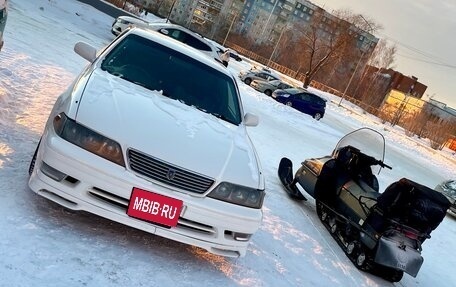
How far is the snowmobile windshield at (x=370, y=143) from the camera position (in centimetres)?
684

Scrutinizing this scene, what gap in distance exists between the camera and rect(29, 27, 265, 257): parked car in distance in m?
3.26

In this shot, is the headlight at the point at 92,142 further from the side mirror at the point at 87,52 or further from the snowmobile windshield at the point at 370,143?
the snowmobile windshield at the point at 370,143

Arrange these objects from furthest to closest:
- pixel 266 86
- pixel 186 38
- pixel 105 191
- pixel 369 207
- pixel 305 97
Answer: pixel 266 86 → pixel 305 97 → pixel 186 38 → pixel 369 207 → pixel 105 191

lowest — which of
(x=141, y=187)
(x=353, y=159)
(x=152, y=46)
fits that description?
→ (x=141, y=187)

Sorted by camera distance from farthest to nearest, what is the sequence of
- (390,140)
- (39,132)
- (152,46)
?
(390,140)
(39,132)
(152,46)

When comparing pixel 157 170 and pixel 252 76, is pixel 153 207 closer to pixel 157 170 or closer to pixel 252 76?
pixel 157 170

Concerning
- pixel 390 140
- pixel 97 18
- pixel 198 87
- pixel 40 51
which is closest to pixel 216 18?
pixel 390 140

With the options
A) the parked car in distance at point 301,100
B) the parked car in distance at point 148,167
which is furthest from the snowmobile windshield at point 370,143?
the parked car in distance at point 301,100

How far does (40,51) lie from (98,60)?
6550mm

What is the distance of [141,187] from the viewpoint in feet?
10.6

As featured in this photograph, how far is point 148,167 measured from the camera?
331 cm

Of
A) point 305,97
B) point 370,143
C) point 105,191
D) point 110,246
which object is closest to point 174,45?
point 105,191

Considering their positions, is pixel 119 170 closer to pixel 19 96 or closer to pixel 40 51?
pixel 19 96

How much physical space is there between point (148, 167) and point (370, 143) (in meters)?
4.49
